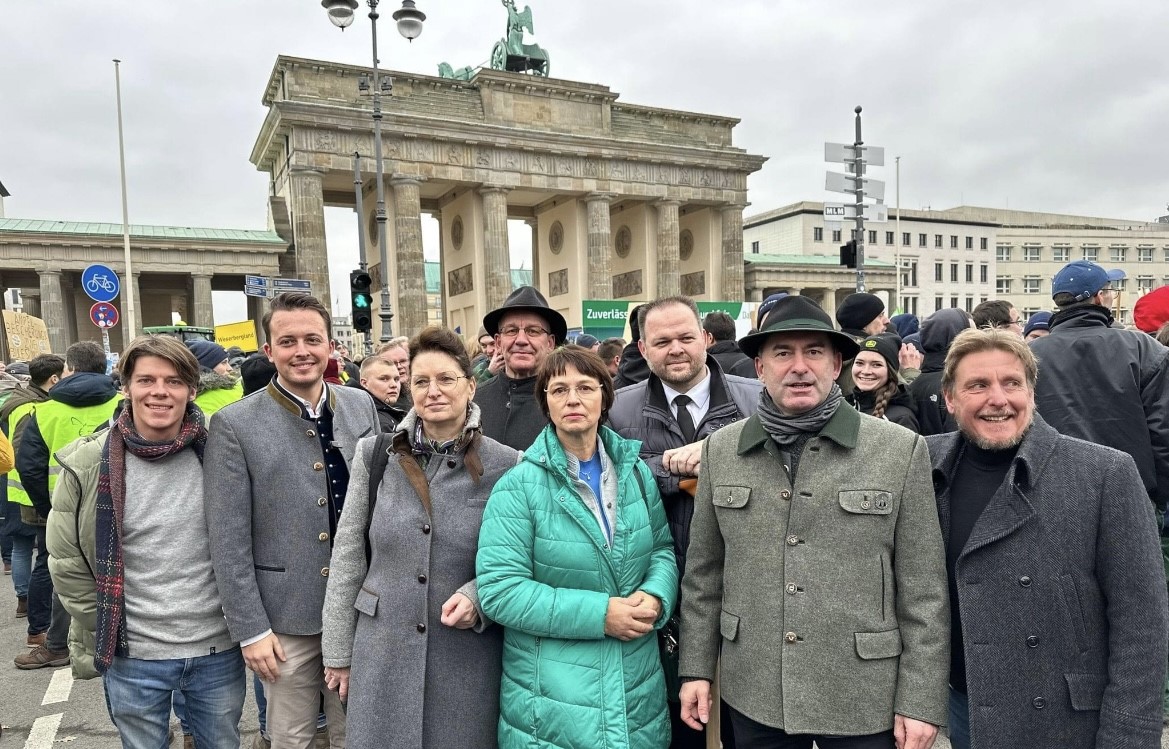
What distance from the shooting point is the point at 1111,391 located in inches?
142

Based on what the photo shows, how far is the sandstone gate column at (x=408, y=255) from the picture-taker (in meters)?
33.7

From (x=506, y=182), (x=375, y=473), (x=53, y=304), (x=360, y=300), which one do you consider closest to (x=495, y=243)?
(x=506, y=182)

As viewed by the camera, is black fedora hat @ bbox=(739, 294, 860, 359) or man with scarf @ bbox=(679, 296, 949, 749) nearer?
man with scarf @ bbox=(679, 296, 949, 749)

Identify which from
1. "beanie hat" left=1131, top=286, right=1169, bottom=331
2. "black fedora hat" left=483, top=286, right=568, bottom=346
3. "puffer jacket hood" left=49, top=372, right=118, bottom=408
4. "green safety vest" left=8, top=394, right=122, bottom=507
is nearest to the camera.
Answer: "black fedora hat" left=483, top=286, right=568, bottom=346

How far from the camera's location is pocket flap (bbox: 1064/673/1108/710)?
6.64ft

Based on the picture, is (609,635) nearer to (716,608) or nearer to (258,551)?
(716,608)

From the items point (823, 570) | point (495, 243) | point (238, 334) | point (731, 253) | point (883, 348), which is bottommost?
point (823, 570)

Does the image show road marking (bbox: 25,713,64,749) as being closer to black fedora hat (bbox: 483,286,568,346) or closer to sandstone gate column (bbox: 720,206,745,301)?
black fedora hat (bbox: 483,286,568,346)

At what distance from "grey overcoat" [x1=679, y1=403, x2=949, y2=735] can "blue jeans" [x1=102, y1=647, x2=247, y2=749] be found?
2139mm

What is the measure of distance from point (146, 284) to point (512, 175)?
20.7 meters

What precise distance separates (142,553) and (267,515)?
49cm

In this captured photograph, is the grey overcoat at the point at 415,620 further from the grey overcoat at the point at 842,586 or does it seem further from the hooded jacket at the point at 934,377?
the hooded jacket at the point at 934,377

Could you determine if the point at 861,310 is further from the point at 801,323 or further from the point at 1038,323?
the point at 801,323

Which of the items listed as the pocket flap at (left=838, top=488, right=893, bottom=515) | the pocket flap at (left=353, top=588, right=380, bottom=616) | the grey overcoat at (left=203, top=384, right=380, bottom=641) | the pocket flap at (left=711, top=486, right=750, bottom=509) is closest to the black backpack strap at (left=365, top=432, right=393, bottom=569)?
the pocket flap at (left=353, top=588, right=380, bottom=616)
